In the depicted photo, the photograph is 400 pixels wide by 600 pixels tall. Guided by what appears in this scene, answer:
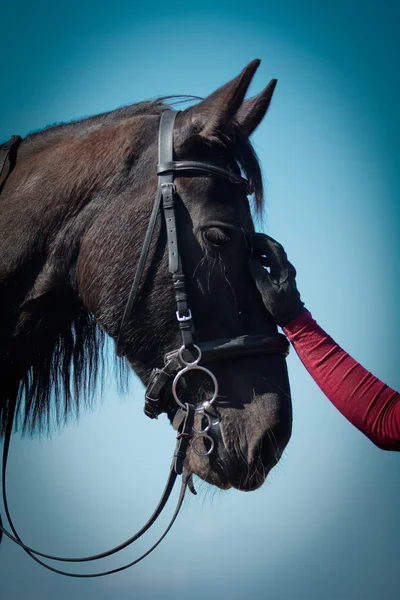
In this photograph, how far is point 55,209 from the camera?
2.95m

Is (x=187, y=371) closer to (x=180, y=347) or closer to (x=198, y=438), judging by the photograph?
(x=180, y=347)

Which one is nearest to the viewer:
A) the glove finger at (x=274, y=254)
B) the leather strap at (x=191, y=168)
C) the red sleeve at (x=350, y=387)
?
the red sleeve at (x=350, y=387)

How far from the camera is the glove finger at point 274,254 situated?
8.69 feet

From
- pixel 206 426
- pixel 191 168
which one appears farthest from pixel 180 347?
pixel 191 168

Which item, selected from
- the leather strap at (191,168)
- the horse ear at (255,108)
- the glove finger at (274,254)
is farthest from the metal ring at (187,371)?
the horse ear at (255,108)

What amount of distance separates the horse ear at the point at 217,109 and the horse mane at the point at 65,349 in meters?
0.24

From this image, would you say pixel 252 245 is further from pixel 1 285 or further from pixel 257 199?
pixel 1 285

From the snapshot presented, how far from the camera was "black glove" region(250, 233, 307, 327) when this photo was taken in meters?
2.59

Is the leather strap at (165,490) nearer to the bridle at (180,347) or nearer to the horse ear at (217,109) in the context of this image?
the bridle at (180,347)

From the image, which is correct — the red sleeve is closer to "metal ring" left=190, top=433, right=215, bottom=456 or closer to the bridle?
the bridle

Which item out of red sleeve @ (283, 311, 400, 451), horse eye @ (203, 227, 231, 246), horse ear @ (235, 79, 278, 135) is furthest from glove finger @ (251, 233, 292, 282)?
horse ear @ (235, 79, 278, 135)

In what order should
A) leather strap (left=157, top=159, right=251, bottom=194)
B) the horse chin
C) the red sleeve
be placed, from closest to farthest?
the red sleeve
the horse chin
leather strap (left=157, top=159, right=251, bottom=194)

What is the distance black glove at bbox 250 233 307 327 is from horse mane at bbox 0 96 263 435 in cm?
61

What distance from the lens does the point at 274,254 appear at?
271cm
